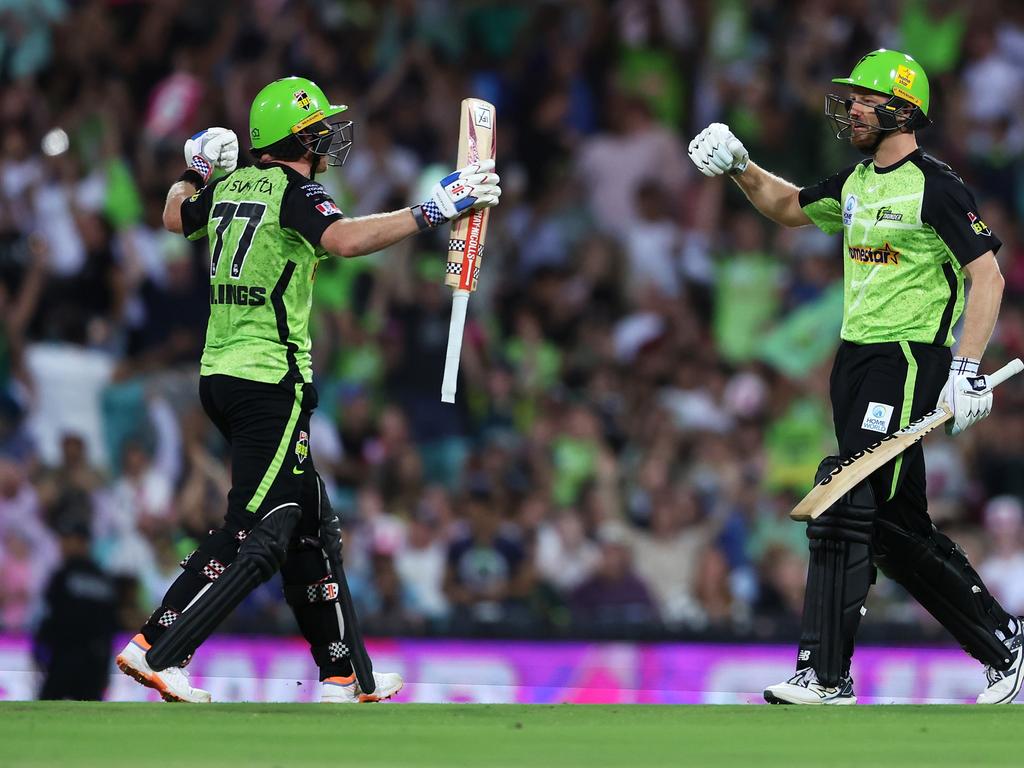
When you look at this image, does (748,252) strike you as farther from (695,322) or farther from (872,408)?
(872,408)

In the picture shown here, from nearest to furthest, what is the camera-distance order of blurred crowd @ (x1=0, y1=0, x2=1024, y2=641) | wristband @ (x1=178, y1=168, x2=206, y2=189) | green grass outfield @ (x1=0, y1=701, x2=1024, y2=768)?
green grass outfield @ (x1=0, y1=701, x2=1024, y2=768), wristband @ (x1=178, y1=168, x2=206, y2=189), blurred crowd @ (x1=0, y1=0, x2=1024, y2=641)

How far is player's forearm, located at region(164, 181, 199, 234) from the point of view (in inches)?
319

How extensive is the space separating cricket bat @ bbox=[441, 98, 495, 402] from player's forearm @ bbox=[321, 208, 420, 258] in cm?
48

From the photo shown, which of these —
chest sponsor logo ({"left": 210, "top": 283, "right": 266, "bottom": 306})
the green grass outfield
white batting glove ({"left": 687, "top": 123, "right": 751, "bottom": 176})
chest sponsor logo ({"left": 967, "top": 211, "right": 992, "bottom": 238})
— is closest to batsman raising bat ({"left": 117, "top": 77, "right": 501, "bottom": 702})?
chest sponsor logo ({"left": 210, "top": 283, "right": 266, "bottom": 306})

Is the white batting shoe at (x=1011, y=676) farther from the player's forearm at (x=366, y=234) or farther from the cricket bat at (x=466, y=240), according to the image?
the player's forearm at (x=366, y=234)

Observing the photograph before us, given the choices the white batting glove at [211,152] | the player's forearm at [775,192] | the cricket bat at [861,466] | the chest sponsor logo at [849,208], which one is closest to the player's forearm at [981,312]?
the cricket bat at [861,466]

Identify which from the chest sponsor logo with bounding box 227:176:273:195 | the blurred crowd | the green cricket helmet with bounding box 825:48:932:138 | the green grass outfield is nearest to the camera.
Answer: the green grass outfield

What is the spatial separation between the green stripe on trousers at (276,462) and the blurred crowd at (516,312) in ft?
12.8

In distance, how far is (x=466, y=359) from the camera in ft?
46.3

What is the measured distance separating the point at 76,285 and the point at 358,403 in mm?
2206

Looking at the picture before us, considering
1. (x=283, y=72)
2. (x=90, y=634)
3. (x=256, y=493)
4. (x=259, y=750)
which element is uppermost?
(x=283, y=72)

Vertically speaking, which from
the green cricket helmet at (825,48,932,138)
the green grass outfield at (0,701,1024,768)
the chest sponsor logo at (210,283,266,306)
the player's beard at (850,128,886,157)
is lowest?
the green grass outfield at (0,701,1024,768)

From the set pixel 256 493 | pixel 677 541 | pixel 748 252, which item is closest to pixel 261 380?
pixel 256 493

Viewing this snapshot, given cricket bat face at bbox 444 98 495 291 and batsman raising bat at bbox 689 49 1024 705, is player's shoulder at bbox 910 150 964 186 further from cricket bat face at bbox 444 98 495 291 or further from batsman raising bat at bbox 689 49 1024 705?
cricket bat face at bbox 444 98 495 291
